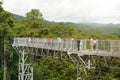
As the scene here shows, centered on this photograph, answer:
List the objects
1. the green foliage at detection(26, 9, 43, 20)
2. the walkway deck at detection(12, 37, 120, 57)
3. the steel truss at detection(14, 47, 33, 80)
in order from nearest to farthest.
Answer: the walkway deck at detection(12, 37, 120, 57)
the steel truss at detection(14, 47, 33, 80)
the green foliage at detection(26, 9, 43, 20)

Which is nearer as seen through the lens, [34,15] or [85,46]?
[85,46]

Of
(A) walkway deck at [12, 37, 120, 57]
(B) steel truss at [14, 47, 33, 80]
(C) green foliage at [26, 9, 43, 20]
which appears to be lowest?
(B) steel truss at [14, 47, 33, 80]

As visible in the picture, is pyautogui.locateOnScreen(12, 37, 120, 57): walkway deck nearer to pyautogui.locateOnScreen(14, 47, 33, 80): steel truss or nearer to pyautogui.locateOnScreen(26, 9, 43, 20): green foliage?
pyautogui.locateOnScreen(14, 47, 33, 80): steel truss

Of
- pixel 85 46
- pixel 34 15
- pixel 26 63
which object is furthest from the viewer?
pixel 34 15

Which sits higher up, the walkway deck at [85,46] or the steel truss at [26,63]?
the walkway deck at [85,46]

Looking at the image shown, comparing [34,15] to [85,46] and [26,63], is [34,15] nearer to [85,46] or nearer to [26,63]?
[26,63]

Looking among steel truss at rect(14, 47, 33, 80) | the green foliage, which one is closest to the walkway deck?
steel truss at rect(14, 47, 33, 80)

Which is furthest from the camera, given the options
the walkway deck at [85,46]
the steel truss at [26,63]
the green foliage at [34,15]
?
the green foliage at [34,15]

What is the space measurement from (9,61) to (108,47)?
99.1 feet

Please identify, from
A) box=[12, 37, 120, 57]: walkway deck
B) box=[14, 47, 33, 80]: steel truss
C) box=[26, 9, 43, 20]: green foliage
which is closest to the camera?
box=[12, 37, 120, 57]: walkway deck

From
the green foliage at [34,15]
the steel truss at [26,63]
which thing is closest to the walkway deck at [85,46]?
the steel truss at [26,63]

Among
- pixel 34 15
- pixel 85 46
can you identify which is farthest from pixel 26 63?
pixel 34 15

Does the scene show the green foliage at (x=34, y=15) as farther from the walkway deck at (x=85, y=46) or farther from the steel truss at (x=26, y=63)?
the walkway deck at (x=85, y=46)

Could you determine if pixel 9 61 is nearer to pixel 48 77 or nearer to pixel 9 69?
pixel 9 69
